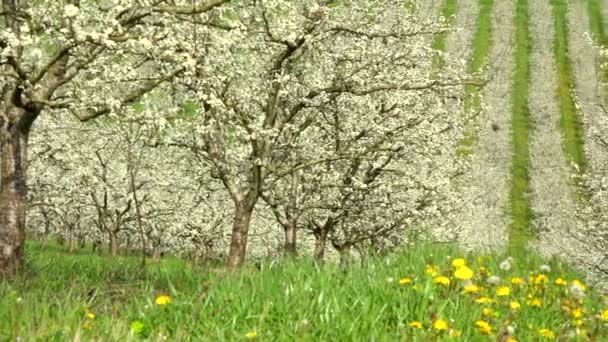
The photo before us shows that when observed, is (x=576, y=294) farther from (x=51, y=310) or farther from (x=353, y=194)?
(x=353, y=194)

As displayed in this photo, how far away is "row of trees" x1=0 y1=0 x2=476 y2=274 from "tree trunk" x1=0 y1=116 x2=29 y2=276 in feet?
0.07

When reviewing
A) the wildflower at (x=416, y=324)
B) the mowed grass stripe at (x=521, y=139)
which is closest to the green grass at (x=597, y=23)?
the mowed grass stripe at (x=521, y=139)

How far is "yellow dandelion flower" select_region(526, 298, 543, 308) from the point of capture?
711cm

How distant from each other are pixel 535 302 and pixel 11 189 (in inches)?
441

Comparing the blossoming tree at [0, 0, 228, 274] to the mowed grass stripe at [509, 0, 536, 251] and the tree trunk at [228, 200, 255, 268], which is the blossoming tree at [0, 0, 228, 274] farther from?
the mowed grass stripe at [509, 0, 536, 251]

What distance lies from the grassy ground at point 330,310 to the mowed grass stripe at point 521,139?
48.3 metres

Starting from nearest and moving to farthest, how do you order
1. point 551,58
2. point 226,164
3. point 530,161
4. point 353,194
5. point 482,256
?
point 482,256 → point 226,164 → point 353,194 → point 530,161 → point 551,58

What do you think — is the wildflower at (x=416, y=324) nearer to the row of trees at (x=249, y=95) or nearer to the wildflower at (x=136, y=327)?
the wildflower at (x=136, y=327)

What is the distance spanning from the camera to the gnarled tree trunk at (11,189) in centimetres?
1420

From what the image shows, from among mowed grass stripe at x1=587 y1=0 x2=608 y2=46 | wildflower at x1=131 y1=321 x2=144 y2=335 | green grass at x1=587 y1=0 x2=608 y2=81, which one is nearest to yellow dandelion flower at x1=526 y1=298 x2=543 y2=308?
wildflower at x1=131 y1=321 x2=144 y2=335

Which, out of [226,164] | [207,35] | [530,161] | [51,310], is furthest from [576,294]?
[530,161]

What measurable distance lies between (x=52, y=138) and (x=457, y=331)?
143ft

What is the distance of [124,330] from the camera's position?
5691 mm

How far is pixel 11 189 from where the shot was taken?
47.5 feet
